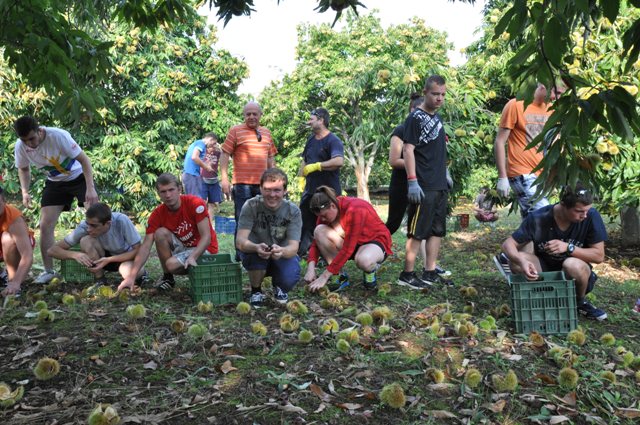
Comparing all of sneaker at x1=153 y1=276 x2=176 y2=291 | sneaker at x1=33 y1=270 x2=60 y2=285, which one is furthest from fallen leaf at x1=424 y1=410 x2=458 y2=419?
sneaker at x1=33 y1=270 x2=60 y2=285

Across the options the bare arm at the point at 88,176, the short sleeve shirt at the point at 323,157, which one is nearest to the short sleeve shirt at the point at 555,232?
the short sleeve shirt at the point at 323,157

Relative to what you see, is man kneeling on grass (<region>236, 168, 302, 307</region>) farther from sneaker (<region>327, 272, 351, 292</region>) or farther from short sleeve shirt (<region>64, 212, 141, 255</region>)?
short sleeve shirt (<region>64, 212, 141, 255</region>)

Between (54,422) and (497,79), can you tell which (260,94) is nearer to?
(497,79)

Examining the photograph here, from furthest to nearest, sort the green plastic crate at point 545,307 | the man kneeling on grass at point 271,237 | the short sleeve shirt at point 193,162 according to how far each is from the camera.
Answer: the short sleeve shirt at point 193,162
the man kneeling on grass at point 271,237
the green plastic crate at point 545,307

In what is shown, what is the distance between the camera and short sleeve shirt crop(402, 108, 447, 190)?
504 cm

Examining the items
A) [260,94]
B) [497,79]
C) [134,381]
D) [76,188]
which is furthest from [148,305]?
[260,94]

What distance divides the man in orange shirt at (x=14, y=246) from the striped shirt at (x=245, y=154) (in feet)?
7.22

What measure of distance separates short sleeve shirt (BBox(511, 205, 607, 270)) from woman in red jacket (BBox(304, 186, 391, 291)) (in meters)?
1.19

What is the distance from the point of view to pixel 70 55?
2822 millimetres

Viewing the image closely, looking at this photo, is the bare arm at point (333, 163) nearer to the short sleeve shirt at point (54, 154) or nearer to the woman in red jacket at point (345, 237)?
the woman in red jacket at point (345, 237)

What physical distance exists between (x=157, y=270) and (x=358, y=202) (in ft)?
9.37

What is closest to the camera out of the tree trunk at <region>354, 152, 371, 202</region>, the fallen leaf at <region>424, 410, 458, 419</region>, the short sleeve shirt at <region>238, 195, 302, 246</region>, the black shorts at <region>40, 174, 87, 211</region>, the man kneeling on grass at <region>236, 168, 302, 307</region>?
the fallen leaf at <region>424, 410, 458, 419</region>

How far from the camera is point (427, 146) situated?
16.8ft

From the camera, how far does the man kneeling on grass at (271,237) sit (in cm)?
449
